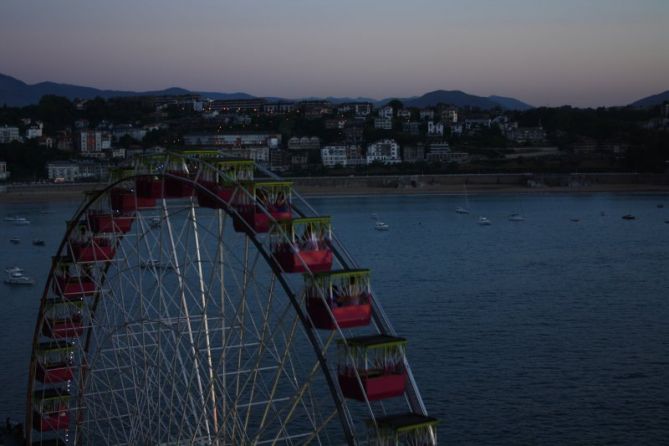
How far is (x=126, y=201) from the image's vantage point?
1688cm

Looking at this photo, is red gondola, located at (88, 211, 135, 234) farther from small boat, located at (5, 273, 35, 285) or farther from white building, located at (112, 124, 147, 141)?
white building, located at (112, 124, 147, 141)

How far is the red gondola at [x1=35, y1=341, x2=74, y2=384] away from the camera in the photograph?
18812mm

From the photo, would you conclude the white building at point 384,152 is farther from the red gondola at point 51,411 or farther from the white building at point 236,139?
the red gondola at point 51,411

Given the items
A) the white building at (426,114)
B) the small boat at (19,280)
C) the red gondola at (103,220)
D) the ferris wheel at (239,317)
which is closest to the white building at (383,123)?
the white building at (426,114)

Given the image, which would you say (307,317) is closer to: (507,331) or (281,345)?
(281,345)

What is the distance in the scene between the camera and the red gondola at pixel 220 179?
571 inches

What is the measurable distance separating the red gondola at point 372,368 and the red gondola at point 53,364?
25.7 feet

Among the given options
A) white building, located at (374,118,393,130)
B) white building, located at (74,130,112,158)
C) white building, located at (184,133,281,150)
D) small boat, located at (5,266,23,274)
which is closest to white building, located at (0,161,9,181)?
white building, located at (184,133,281,150)

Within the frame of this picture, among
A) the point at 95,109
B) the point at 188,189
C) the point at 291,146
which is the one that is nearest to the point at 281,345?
the point at 188,189

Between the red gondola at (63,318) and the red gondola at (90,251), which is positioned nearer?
the red gondola at (90,251)

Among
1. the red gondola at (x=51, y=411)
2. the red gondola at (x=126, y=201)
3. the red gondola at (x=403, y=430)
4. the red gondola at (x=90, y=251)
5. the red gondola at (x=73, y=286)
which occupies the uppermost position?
the red gondola at (x=126, y=201)

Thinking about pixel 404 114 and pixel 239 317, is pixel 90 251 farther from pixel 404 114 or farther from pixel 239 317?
pixel 404 114

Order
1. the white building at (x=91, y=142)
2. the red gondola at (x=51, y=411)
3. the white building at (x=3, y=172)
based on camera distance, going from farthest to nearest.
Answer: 1. the white building at (x=91, y=142)
2. the white building at (x=3, y=172)
3. the red gondola at (x=51, y=411)

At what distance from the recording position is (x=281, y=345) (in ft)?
90.8
